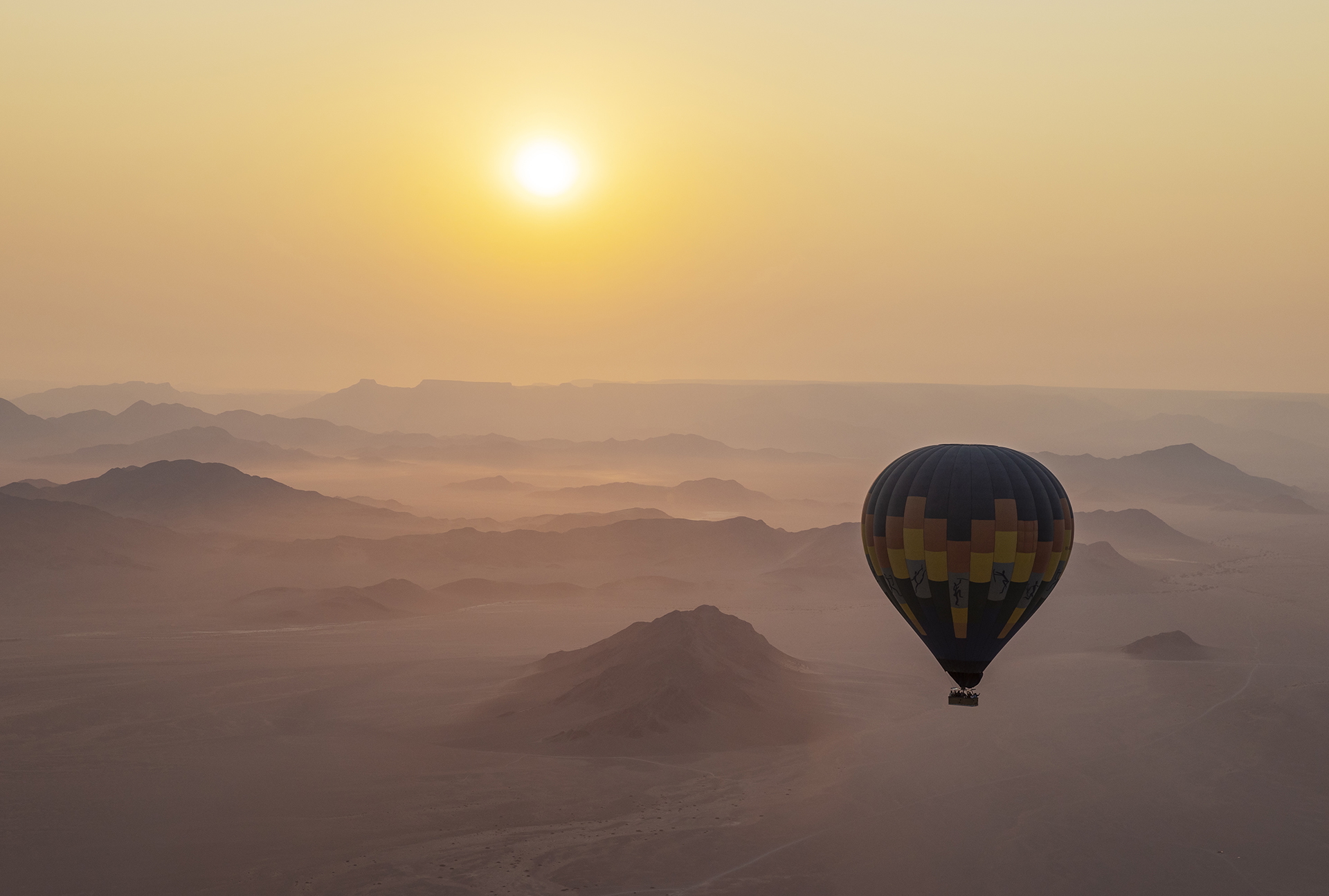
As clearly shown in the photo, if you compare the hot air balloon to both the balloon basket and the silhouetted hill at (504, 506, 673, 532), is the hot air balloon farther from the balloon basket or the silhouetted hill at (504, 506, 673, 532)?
the silhouetted hill at (504, 506, 673, 532)

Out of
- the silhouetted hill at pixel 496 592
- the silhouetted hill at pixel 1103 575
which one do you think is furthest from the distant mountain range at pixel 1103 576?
the silhouetted hill at pixel 496 592

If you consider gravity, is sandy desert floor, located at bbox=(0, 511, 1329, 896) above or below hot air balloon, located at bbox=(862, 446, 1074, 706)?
below

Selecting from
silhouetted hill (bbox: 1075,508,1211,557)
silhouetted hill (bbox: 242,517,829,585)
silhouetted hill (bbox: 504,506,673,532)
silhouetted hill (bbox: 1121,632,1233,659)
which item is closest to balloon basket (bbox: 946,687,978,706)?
silhouetted hill (bbox: 1121,632,1233,659)

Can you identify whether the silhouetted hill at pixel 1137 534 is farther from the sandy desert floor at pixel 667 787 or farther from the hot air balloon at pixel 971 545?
the hot air balloon at pixel 971 545

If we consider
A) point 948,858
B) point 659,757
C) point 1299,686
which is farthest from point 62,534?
point 1299,686

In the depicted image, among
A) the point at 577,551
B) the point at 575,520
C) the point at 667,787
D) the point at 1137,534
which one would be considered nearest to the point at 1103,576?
the point at 1137,534

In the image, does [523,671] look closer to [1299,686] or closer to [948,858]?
[948,858]

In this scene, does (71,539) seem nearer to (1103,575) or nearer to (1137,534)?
(1103,575)
